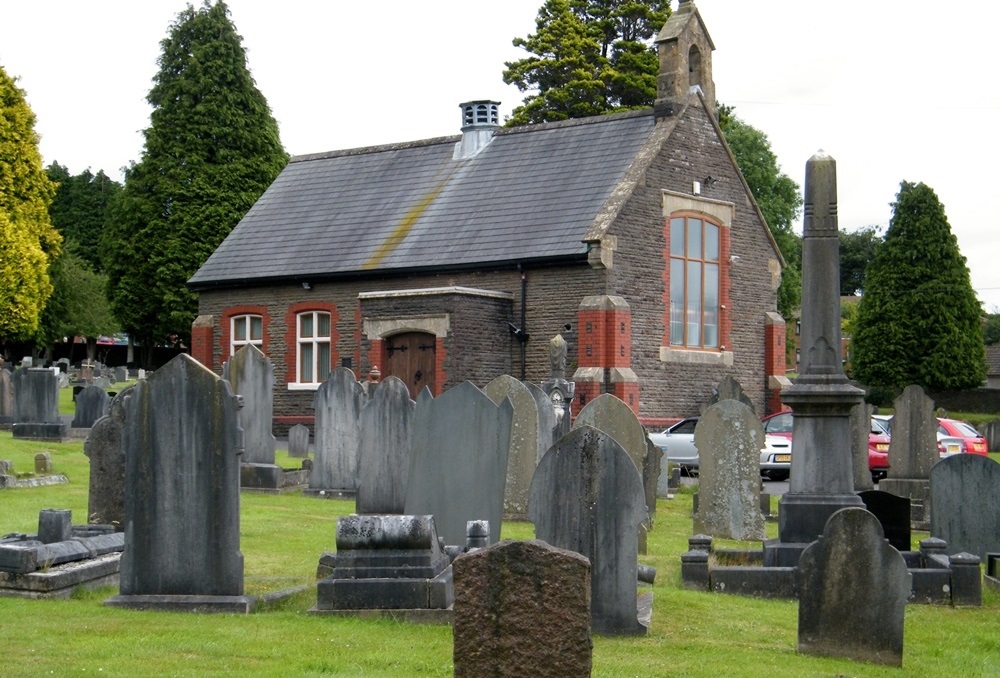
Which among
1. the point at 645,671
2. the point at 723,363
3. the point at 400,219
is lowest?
the point at 645,671

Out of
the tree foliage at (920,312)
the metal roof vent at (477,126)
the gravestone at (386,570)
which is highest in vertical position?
the metal roof vent at (477,126)

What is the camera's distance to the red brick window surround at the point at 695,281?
32.4m

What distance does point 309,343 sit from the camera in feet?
115

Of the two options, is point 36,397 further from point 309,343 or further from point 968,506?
point 968,506

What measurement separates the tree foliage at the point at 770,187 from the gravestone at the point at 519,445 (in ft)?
137

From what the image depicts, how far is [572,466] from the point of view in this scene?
33.0 ft

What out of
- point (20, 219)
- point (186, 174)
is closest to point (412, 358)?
point (186, 174)

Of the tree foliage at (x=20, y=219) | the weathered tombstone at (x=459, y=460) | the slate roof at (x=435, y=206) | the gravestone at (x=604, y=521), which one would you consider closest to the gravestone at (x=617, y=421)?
the weathered tombstone at (x=459, y=460)

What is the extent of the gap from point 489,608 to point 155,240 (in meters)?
48.2

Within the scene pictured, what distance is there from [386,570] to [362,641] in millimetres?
1092

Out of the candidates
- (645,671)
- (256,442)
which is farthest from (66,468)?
(645,671)

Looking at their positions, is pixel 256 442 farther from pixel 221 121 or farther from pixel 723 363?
pixel 221 121

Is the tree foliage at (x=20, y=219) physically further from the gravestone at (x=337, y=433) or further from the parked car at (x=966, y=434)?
the parked car at (x=966, y=434)

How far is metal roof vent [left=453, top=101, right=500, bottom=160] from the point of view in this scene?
36.4 m
